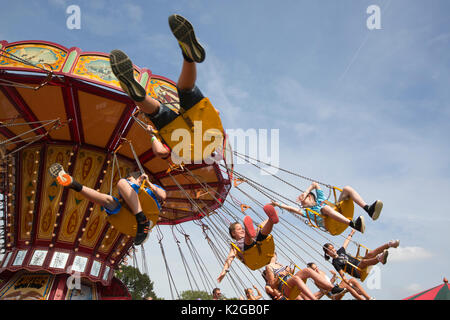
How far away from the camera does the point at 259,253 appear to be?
4.60m

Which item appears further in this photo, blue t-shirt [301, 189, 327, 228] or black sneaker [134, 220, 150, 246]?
blue t-shirt [301, 189, 327, 228]

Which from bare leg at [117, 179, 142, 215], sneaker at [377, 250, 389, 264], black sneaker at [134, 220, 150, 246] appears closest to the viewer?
bare leg at [117, 179, 142, 215]

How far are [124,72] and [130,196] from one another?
143 centimetres

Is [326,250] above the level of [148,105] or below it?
below

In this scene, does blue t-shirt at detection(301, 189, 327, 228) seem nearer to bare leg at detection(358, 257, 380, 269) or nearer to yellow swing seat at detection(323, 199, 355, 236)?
yellow swing seat at detection(323, 199, 355, 236)

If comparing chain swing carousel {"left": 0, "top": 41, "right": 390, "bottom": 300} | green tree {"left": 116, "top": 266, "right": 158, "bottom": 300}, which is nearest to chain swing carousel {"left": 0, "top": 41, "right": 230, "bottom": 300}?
chain swing carousel {"left": 0, "top": 41, "right": 390, "bottom": 300}

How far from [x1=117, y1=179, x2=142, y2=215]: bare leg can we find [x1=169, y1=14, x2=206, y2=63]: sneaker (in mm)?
1685

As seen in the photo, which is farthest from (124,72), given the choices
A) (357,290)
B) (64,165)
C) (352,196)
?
(64,165)

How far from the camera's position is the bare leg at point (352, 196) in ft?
15.0

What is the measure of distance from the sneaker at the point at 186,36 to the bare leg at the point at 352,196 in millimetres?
2832

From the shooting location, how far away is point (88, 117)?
6.69 m

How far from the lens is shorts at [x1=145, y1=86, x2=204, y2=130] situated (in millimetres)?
3699

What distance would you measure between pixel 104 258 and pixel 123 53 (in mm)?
5864

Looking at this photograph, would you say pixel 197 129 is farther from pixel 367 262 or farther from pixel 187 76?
pixel 367 262
